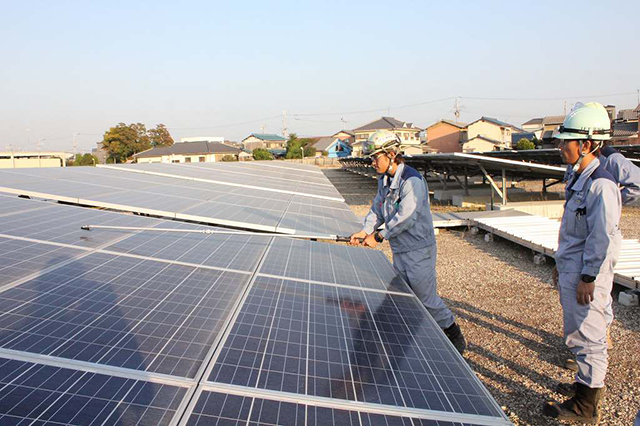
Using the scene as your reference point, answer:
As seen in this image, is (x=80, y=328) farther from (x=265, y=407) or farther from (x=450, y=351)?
(x=450, y=351)

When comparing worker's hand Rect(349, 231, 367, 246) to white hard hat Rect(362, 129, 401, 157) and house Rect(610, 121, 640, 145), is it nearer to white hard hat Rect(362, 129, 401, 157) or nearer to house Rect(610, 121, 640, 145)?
white hard hat Rect(362, 129, 401, 157)

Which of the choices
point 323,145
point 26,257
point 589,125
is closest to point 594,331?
point 589,125

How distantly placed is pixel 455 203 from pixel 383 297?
16582mm

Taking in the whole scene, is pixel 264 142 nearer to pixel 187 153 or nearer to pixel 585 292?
pixel 187 153

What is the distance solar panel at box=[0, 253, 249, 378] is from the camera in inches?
74.0

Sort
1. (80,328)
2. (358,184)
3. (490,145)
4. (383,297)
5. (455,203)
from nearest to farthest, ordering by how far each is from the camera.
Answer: (80,328) → (383,297) → (455,203) → (358,184) → (490,145)

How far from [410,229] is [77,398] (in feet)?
10.7

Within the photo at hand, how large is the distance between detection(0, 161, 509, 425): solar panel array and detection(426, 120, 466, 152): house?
6572 cm

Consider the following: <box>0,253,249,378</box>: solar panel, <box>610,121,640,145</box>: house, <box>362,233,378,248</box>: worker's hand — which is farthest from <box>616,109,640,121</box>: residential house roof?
<box>0,253,249,378</box>: solar panel

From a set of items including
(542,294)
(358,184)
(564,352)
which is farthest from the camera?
(358,184)

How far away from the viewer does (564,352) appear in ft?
16.1

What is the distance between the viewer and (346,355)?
2199 mm

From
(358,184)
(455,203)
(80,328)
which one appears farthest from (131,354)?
(358,184)

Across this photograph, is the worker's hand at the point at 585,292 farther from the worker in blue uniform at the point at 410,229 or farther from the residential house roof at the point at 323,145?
the residential house roof at the point at 323,145
